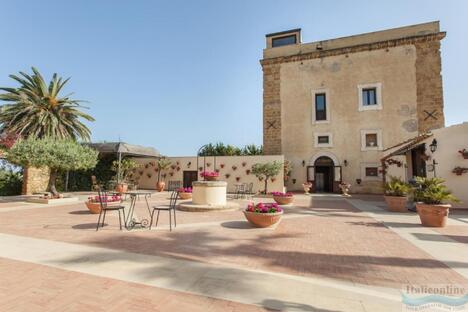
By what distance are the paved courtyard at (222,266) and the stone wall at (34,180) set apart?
11001 millimetres

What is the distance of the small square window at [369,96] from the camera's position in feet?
66.7

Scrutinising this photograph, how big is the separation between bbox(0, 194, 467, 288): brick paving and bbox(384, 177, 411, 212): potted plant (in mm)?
2586

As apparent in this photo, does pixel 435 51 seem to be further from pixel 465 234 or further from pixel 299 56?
pixel 465 234

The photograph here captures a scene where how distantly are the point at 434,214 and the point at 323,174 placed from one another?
14572mm

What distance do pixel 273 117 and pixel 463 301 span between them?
20020 mm

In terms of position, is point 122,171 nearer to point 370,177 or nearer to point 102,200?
point 102,200

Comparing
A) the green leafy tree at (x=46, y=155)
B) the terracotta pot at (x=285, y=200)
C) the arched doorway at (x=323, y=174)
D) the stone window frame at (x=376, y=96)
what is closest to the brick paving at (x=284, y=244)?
the terracotta pot at (x=285, y=200)

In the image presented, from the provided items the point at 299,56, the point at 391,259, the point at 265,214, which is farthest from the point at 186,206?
the point at 299,56

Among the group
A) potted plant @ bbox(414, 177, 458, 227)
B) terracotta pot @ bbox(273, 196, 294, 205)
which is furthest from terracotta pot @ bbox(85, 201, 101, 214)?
potted plant @ bbox(414, 177, 458, 227)

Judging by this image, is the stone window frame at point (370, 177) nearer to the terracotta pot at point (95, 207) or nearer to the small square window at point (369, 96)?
the small square window at point (369, 96)

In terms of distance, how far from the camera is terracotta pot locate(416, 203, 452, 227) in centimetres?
726

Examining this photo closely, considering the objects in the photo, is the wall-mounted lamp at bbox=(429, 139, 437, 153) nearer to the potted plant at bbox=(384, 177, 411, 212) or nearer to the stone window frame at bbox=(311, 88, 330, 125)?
the potted plant at bbox=(384, 177, 411, 212)

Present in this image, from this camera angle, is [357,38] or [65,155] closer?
[65,155]

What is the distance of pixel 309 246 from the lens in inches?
216
